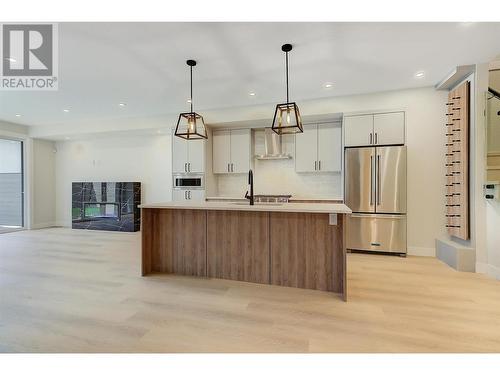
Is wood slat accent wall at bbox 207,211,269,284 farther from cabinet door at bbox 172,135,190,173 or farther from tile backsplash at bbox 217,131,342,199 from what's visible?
cabinet door at bbox 172,135,190,173

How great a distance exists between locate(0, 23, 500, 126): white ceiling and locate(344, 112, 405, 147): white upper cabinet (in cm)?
47

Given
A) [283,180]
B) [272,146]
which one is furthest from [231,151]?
[283,180]

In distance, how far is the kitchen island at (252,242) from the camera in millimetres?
2703

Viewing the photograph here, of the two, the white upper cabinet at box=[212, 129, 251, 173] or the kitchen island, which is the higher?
the white upper cabinet at box=[212, 129, 251, 173]

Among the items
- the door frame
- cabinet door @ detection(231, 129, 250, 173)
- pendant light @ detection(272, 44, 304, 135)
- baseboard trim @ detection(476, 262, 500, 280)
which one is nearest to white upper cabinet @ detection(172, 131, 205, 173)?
cabinet door @ detection(231, 129, 250, 173)

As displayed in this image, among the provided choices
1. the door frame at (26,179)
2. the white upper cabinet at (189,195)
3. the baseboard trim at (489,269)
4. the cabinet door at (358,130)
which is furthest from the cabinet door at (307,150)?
the door frame at (26,179)

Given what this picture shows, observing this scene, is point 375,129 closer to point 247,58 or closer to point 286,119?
point 286,119

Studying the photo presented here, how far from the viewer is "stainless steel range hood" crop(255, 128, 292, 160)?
5.21m

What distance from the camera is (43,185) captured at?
22.7 ft

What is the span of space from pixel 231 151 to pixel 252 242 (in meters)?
2.91

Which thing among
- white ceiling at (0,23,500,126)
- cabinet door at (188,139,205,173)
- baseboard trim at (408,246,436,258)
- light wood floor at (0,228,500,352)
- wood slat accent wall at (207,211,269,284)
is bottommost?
light wood floor at (0,228,500,352)

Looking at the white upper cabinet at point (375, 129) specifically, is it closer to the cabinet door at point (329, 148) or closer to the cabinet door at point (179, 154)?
the cabinet door at point (329, 148)

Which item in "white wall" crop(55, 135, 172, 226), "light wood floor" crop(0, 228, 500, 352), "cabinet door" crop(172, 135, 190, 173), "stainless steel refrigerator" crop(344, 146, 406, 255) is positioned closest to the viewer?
"light wood floor" crop(0, 228, 500, 352)

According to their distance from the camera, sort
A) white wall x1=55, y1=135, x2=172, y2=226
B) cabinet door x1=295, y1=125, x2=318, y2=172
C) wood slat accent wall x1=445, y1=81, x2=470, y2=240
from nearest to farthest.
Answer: wood slat accent wall x1=445, y1=81, x2=470, y2=240 → cabinet door x1=295, y1=125, x2=318, y2=172 → white wall x1=55, y1=135, x2=172, y2=226
